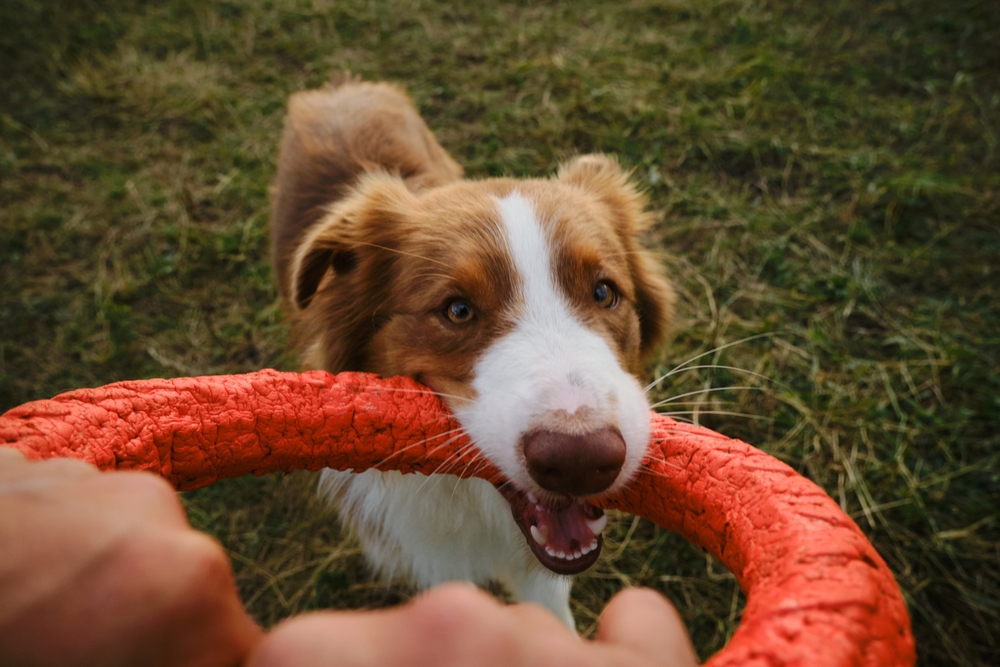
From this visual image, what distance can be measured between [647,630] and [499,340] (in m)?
1.52

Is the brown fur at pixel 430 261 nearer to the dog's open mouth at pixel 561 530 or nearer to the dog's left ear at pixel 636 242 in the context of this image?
the dog's left ear at pixel 636 242

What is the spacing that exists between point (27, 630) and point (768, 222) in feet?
16.6

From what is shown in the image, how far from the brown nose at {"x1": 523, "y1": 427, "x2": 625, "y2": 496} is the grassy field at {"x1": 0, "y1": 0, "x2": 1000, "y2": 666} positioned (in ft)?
4.69

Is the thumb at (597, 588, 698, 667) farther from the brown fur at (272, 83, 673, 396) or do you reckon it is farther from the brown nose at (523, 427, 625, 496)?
the brown fur at (272, 83, 673, 396)

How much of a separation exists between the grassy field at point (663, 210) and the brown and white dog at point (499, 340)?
0.78 meters

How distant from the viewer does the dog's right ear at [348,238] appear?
2.72 metres

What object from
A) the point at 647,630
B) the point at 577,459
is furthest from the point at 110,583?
the point at 577,459

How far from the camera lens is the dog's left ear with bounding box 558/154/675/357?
119 inches

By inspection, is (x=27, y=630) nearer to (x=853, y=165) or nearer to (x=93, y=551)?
(x=93, y=551)

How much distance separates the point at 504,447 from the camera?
1889 millimetres

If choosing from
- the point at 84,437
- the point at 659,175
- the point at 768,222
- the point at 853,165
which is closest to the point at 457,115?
the point at 659,175

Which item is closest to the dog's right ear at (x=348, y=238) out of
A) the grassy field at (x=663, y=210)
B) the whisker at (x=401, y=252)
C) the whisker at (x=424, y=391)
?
the whisker at (x=401, y=252)

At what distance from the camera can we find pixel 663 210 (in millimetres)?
4961

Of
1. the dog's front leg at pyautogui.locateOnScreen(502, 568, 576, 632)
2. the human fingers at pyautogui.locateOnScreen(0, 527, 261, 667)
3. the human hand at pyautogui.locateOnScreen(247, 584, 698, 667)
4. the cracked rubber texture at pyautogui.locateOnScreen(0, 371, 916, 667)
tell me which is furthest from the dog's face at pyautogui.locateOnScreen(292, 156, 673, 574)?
the human fingers at pyautogui.locateOnScreen(0, 527, 261, 667)
